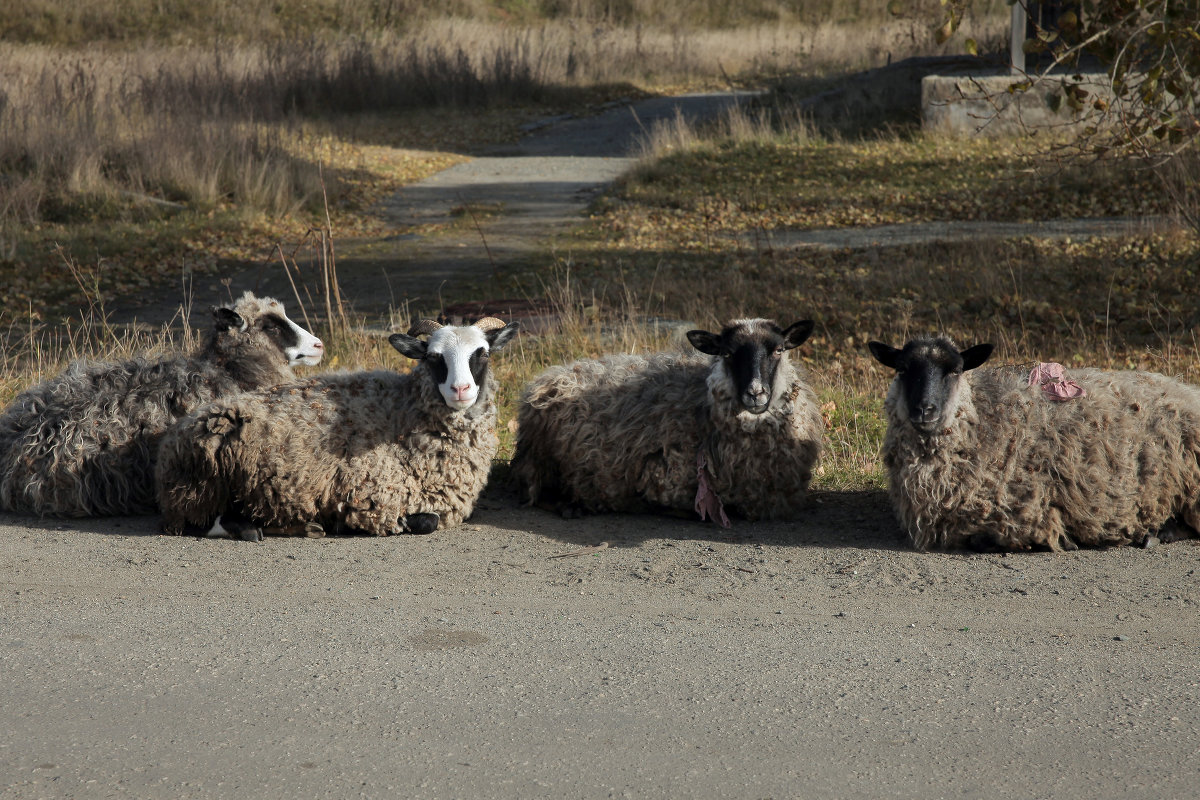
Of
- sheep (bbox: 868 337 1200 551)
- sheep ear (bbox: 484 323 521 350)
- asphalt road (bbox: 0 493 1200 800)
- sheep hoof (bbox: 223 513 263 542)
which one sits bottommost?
sheep hoof (bbox: 223 513 263 542)

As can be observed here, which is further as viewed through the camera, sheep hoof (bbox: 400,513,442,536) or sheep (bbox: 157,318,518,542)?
sheep hoof (bbox: 400,513,442,536)

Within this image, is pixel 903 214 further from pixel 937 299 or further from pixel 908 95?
pixel 908 95

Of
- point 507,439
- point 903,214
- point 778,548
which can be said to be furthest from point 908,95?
point 778,548

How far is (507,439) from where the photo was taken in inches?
352

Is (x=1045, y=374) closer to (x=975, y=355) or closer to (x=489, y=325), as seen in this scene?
(x=975, y=355)

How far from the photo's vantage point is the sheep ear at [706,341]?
23.2 ft

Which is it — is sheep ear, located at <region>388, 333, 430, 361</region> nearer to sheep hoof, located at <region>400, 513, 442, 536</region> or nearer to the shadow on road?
sheep hoof, located at <region>400, 513, 442, 536</region>

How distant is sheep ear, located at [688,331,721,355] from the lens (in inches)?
278

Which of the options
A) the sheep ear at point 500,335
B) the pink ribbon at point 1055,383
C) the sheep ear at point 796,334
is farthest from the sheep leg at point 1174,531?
the sheep ear at point 500,335

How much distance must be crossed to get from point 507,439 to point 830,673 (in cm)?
457

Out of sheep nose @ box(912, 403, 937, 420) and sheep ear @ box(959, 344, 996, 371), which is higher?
sheep ear @ box(959, 344, 996, 371)

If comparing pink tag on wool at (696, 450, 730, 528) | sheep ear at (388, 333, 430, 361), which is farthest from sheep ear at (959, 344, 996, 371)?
sheep ear at (388, 333, 430, 361)

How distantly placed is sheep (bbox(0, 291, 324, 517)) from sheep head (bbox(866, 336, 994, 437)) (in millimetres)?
4086

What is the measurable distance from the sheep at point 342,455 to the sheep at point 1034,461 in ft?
8.36
